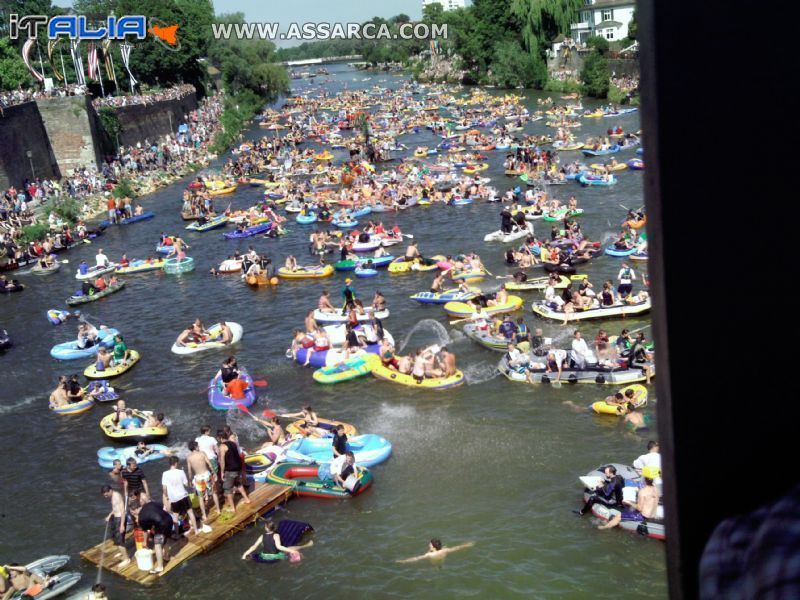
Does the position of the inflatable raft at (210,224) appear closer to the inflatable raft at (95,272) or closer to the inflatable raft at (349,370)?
the inflatable raft at (95,272)

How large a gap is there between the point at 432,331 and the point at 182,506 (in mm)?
9777

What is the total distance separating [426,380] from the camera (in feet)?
60.8

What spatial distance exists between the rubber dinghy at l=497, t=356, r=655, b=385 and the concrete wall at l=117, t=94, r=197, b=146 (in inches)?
1845

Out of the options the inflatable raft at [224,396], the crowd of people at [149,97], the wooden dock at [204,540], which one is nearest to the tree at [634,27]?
the wooden dock at [204,540]

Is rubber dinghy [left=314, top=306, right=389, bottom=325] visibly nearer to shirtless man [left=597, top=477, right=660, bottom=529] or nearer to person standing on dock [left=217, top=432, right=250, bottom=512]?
person standing on dock [left=217, top=432, right=250, bottom=512]

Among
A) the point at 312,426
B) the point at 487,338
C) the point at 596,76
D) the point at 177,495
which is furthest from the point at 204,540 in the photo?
the point at 596,76

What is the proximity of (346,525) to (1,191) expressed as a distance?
111 ft

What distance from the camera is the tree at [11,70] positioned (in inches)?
2224

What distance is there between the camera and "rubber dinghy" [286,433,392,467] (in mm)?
15523

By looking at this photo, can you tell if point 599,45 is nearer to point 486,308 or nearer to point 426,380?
point 486,308

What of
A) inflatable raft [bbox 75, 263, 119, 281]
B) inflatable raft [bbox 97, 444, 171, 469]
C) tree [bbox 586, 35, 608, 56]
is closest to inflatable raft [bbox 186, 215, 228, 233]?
inflatable raft [bbox 75, 263, 119, 281]


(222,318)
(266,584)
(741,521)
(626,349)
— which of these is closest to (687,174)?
(741,521)

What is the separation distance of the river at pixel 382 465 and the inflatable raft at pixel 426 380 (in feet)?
0.62

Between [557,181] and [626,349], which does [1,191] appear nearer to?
[557,181]
